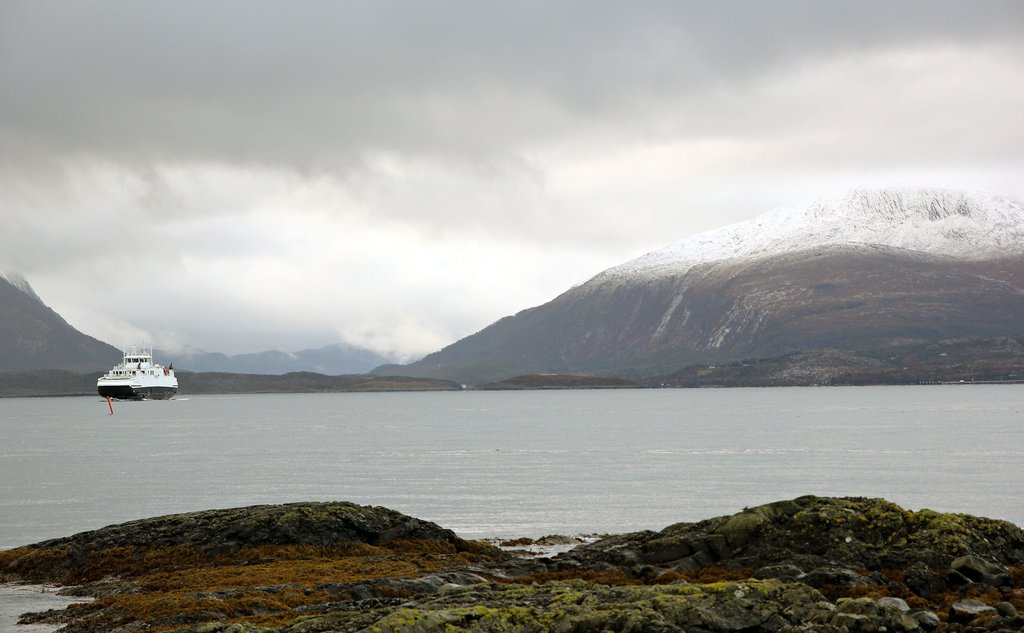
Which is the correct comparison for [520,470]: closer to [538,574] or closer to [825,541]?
[538,574]

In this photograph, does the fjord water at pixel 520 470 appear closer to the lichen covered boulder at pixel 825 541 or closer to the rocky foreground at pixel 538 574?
the rocky foreground at pixel 538 574

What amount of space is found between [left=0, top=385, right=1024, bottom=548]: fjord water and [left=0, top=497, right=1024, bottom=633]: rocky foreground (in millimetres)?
10398

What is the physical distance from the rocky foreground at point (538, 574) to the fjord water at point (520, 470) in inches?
409

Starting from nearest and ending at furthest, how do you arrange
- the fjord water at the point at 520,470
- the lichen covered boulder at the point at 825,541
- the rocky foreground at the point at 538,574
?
the rocky foreground at the point at 538,574 < the lichen covered boulder at the point at 825,541 < the fjord water at the point at 520,470

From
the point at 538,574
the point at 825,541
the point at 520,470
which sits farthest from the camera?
the point at 520,470

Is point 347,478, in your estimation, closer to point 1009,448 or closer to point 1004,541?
point 1004,541

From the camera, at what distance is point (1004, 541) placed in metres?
31.1

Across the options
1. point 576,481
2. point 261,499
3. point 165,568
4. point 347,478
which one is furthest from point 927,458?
point 165,568

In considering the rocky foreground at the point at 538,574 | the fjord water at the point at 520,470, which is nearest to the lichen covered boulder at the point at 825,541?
the rocky foreground at the point at 538,574

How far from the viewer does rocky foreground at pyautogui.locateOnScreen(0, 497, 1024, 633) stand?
22.5 m

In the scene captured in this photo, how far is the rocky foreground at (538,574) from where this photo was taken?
2247cm

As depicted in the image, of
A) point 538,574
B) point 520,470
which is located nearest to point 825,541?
point 538,574

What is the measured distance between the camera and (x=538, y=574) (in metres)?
30.9

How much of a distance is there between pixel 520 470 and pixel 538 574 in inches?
1892
